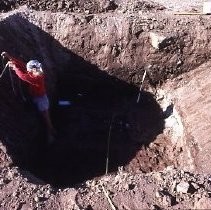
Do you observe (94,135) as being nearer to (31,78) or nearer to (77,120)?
(77,120)

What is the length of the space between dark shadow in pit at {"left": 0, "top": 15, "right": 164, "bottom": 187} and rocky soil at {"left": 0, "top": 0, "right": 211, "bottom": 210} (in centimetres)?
2

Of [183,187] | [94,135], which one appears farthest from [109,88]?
[183,187]

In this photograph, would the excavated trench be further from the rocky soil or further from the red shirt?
the red shirt

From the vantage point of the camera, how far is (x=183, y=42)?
37.8 ft

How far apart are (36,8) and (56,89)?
93.1 inches

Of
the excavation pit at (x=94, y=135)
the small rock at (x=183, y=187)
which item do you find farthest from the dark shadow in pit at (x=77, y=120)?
the small rock at (x=183, y=187)

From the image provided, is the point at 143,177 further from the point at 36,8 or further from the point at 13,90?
the point at 36,8

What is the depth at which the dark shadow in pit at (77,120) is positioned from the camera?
974 cm

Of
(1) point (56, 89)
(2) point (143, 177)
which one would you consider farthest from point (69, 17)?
(2) point (143, 177)

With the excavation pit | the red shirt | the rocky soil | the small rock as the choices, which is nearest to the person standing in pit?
the red shirt

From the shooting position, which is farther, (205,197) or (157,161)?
(157,161)

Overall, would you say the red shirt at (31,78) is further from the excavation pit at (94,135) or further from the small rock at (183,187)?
the small rock at (183,187)

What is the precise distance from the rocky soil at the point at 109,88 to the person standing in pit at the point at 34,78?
314mm

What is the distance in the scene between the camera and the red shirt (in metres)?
9.16
